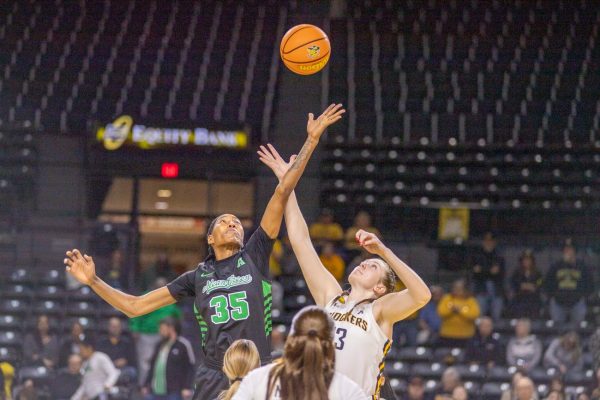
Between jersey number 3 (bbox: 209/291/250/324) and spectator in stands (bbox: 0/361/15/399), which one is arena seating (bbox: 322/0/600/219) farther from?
jersey number 3 (bbox: 209/291/250/324)

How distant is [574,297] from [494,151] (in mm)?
3251

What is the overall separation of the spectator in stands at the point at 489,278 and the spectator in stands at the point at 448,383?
2.04 metres

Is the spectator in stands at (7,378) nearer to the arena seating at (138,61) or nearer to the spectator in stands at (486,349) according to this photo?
the arena seating at (138,61)

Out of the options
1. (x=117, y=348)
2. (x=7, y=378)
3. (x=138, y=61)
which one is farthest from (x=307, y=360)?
(x=138, y=61)

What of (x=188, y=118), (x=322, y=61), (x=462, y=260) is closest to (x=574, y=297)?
(x=462, y=260)

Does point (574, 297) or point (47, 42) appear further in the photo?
point (47, 42)

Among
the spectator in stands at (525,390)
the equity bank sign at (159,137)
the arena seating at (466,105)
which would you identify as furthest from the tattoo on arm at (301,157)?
the equity bank sign at (159,137)

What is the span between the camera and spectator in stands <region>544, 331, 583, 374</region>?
13.3 meters

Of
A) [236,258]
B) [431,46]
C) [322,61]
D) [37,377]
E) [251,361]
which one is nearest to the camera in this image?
[251,361]

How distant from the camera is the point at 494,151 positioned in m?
17.0

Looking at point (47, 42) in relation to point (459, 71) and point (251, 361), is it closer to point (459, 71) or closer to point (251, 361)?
point (459, 71)

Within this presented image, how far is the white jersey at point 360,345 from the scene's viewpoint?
548 centimetres

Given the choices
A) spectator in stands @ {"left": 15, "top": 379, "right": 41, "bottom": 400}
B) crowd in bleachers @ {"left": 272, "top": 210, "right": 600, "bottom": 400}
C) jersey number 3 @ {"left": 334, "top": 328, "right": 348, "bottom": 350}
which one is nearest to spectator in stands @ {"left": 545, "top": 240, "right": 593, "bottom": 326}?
crowd in bleachers @ {"left": 272, "top": 210, "right": 600, "bottom": 400}

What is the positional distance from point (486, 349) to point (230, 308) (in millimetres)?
8176
